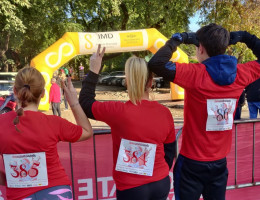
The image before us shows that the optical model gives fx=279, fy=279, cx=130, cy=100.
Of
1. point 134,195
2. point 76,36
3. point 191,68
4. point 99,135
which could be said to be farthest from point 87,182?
point 76,36

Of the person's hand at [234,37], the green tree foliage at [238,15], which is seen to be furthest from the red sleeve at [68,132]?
the green tree foliage at [238,15]

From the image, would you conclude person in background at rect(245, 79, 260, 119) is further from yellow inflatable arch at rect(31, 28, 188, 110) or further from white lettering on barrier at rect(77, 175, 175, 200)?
yellow inflatable arch at rect(31, 28, 188, 110)

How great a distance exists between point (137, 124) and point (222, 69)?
71 cm

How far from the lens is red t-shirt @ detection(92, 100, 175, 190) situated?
5.92 feet

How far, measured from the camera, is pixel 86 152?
299 cm

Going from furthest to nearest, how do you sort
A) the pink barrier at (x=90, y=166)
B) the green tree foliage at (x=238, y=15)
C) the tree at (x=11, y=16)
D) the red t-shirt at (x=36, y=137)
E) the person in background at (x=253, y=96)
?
the tree at (x=11, y=16)
the green tree foliage at (x=238, y=15)
the person in background at (x=253, y=96)
the pink barrier at (x=90, y=166)
the red t-shirt at (x=36, y=137)

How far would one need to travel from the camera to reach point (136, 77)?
1.78 meters

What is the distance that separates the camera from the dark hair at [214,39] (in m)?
1.93

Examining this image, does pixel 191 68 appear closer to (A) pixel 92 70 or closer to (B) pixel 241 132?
(A) pixel 92 70

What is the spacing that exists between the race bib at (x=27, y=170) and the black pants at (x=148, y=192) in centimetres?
52

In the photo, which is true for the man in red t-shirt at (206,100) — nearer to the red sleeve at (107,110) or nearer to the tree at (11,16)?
the red sleeve at (107,110)

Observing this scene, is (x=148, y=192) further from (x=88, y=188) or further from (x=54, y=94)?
(x=54, y=94)

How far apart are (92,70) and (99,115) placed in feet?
1.04

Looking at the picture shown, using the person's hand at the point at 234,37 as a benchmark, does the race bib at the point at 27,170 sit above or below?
below
